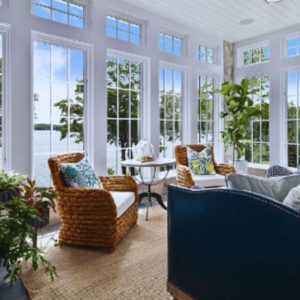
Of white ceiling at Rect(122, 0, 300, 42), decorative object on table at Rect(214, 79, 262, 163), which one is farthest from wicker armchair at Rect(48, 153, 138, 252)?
decorative object on table at Rect(214, 79, 262, 163)

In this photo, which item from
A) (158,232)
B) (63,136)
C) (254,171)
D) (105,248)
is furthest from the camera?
(254,171)

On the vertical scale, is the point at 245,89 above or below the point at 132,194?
above

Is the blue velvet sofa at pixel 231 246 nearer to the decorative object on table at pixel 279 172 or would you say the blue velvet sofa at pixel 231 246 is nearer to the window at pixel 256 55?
the decorative object on table at pixel 279 172

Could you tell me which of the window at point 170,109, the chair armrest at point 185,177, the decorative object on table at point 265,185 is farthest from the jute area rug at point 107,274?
the window at point 170,109

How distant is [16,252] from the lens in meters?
1.86

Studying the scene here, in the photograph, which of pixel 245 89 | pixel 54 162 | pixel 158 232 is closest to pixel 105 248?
pixel 158 232

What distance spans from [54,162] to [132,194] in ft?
3.08

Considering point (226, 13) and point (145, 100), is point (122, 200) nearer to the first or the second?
point (145, 100)

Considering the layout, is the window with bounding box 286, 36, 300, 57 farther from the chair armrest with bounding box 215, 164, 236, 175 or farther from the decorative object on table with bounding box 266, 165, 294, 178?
the decorative object on table with bounding box 266, 165, 294, 178

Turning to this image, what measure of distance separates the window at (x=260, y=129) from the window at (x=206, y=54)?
90 cm

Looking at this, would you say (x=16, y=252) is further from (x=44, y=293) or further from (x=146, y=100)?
(x=146, y=100)

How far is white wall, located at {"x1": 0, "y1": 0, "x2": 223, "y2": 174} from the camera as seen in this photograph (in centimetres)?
335

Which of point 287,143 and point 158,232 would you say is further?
point 287,143

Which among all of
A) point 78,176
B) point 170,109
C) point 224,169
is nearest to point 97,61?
point 170,109
